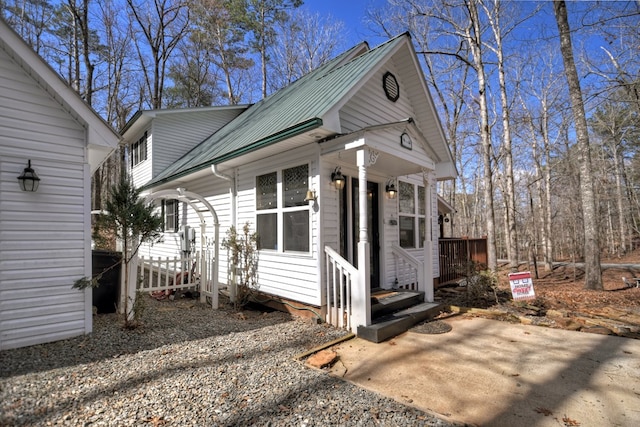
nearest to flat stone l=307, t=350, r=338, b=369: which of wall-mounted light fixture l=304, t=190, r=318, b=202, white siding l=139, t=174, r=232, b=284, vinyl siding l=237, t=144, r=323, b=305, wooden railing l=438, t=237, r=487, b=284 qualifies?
vinyl siding l=237, t=144, r=323, b=305

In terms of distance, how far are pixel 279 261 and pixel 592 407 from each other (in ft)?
14.4

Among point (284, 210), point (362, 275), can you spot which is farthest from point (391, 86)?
point (362, 275)

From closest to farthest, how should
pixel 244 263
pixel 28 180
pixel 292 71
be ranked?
pixel 28 180
pixel 244 263
pixel 292 71

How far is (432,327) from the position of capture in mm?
4902

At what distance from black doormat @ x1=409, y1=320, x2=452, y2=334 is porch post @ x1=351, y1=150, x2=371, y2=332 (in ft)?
3.08

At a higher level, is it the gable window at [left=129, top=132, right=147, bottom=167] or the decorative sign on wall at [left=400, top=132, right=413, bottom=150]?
the gable window at [left=129, top=132, right=147, bottom=167]

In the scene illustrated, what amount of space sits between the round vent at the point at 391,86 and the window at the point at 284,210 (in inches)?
102

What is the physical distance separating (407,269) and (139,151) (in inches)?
453

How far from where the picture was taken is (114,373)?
327cm

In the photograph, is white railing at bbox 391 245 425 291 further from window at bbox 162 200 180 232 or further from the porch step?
window at bbox 162 200 180 232

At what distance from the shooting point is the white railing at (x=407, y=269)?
243 inches

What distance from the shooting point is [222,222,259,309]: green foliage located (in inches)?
237

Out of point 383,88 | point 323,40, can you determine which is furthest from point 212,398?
point 323,40

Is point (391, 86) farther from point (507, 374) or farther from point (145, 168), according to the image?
point (145, 168)
